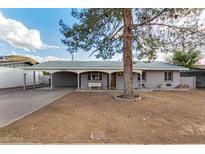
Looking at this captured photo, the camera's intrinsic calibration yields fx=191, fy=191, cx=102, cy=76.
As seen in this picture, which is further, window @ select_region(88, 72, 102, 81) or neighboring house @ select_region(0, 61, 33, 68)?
neighboring house @ select_region(0, 61, 33, 68)

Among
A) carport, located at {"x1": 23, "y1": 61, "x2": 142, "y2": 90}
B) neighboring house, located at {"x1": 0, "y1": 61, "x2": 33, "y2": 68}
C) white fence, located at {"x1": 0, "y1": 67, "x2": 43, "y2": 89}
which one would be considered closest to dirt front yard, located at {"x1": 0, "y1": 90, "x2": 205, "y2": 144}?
carport, located at {"x1": 23, "y1": 61, "x2": 142, "y2": 90}

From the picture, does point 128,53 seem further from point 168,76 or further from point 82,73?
point 168,76

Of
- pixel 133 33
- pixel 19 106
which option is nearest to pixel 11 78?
pixel 19 106

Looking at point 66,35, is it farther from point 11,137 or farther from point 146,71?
point 146,71

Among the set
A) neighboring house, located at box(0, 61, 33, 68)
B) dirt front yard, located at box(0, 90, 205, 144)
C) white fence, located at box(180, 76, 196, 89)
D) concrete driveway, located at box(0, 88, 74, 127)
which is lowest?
dirt front yard, located at box(0, 90, 205, 144)

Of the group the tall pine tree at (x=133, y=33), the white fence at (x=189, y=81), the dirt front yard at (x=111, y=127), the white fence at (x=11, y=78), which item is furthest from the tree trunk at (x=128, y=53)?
the white fence at (x=11, y=78)

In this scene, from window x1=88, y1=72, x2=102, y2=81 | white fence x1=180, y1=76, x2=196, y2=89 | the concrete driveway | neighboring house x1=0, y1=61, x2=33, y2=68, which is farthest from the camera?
neighboring house x1=0, y1=61, x2=33, y2=68

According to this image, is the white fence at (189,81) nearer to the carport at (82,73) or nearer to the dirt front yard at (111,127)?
the carport at (82,73)

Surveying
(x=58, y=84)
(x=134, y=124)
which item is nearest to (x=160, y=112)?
(x=134, y=124)

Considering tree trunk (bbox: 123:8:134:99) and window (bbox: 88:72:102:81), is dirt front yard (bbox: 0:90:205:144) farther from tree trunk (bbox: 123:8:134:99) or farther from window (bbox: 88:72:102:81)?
window (bbox: 88:72:102:81)

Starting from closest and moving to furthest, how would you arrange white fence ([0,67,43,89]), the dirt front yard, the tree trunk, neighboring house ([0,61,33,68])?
the dirt front yard < the tree trunk < white fence ([0,67,43,89]) < neighboring house ([0,61,33,68])

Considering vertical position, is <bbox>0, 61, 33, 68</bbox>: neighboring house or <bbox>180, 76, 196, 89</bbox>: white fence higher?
<bbox>0, 61, 33, 68</bbox>: neighboring house

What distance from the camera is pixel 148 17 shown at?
10852 mm

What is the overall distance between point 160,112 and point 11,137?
6206 millimetres
